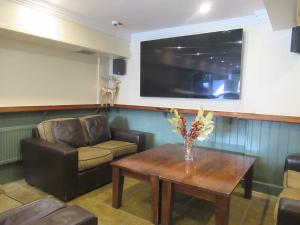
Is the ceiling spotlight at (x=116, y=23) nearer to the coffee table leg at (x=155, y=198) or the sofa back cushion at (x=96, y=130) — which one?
the sofa back cushion at (x=96, y=130)

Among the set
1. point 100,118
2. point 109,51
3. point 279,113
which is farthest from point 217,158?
point 109,51

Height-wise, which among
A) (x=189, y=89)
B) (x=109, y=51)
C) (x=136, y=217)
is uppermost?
(x=109, y=51)

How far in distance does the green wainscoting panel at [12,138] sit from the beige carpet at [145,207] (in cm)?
16

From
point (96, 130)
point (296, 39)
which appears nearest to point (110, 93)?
point (96, 130)

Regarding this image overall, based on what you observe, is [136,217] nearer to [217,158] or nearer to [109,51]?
[217,158]

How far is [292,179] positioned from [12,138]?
319 cm

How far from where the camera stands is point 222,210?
176 cm

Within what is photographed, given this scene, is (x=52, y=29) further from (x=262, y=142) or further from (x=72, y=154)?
(x=262, y=142)

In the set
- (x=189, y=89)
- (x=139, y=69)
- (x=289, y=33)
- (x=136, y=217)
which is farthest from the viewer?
(x=139, y=69)

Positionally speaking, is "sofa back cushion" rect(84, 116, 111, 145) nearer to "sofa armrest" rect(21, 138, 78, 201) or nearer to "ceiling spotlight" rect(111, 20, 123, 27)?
"sofa armrest" rect(21, 138, 78, 201)

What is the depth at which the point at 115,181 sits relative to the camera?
7.77 feet

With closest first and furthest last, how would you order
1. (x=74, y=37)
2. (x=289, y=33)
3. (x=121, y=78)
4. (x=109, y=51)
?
(x=289, y=33) → (x=74, y=37) → (x=109, y=51) → (x=121, y=78)

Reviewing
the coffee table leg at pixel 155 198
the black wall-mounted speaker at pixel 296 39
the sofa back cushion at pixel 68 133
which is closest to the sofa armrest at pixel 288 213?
the coffee table leg at pixel 155 198

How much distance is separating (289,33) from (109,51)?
8.15ft
